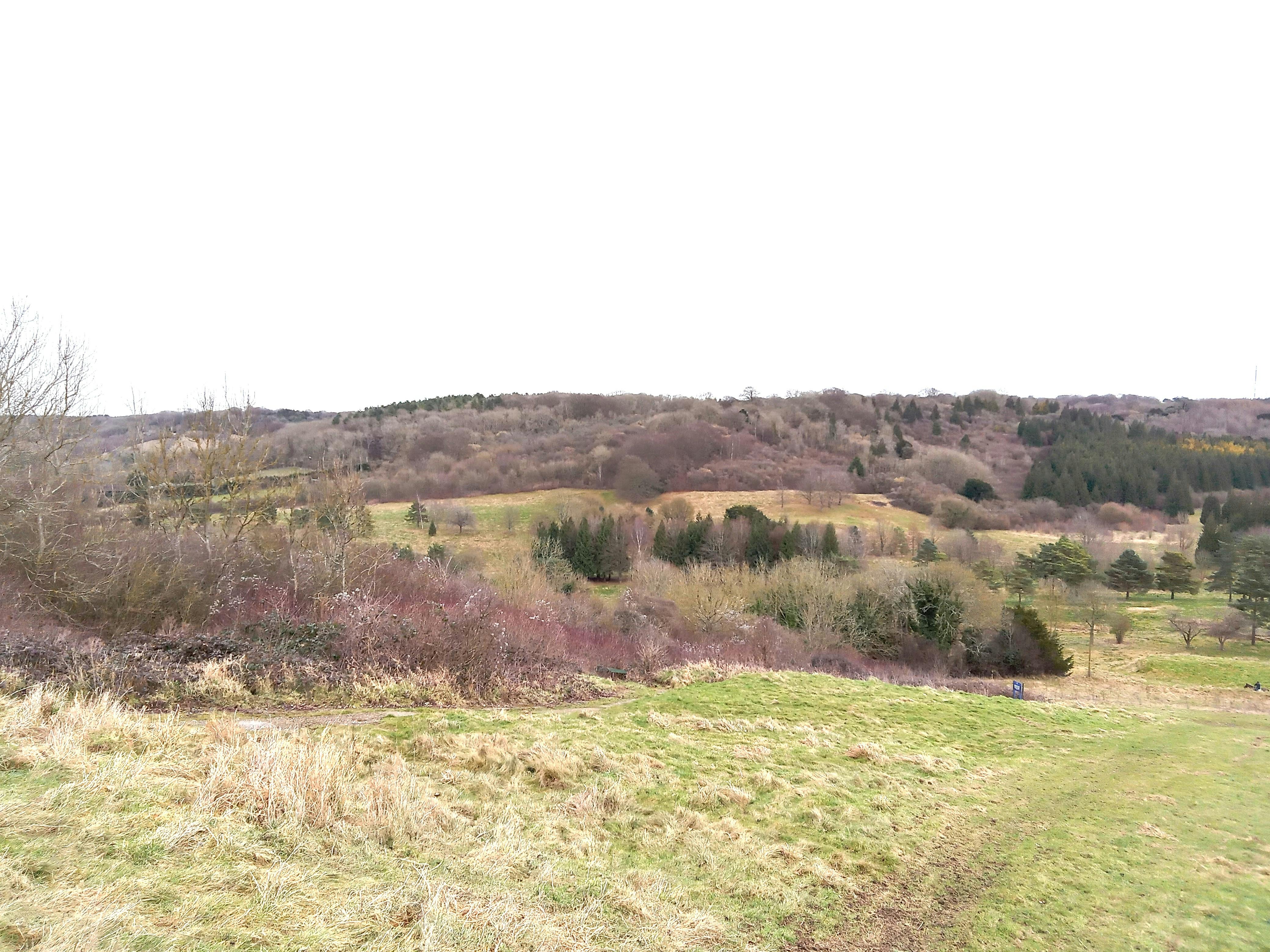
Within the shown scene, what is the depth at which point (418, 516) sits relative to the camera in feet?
232

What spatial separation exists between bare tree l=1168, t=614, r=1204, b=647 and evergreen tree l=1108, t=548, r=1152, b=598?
1367 cm

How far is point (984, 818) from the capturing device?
888 centimetres

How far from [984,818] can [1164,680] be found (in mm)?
36828

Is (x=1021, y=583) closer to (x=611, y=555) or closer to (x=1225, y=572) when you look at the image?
(x=1225, y=572)

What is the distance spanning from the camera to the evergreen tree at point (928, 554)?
5544 centimetres

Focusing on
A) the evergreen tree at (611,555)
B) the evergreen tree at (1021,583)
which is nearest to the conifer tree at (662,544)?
the evergreen tree at (611,555)

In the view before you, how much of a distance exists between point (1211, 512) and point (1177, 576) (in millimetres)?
36051

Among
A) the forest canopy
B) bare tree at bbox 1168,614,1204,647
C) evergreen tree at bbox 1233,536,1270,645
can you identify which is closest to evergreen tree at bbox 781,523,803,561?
bare tree at bbox 1168,614,1204,647

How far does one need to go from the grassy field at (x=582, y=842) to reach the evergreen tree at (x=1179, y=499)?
4502 inches

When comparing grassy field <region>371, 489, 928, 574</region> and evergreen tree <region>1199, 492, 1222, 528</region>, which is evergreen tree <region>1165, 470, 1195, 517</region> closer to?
evergreen tree <region>1199, 492, 1222, 528</region>

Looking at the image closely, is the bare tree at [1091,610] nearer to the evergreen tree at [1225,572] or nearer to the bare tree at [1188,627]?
the bare tree at [1188,627]

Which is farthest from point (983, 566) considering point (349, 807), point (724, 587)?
point (349, 807)

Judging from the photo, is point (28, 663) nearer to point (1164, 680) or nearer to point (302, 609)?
point (302, 609)

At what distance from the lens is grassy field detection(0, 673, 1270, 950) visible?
388cm
